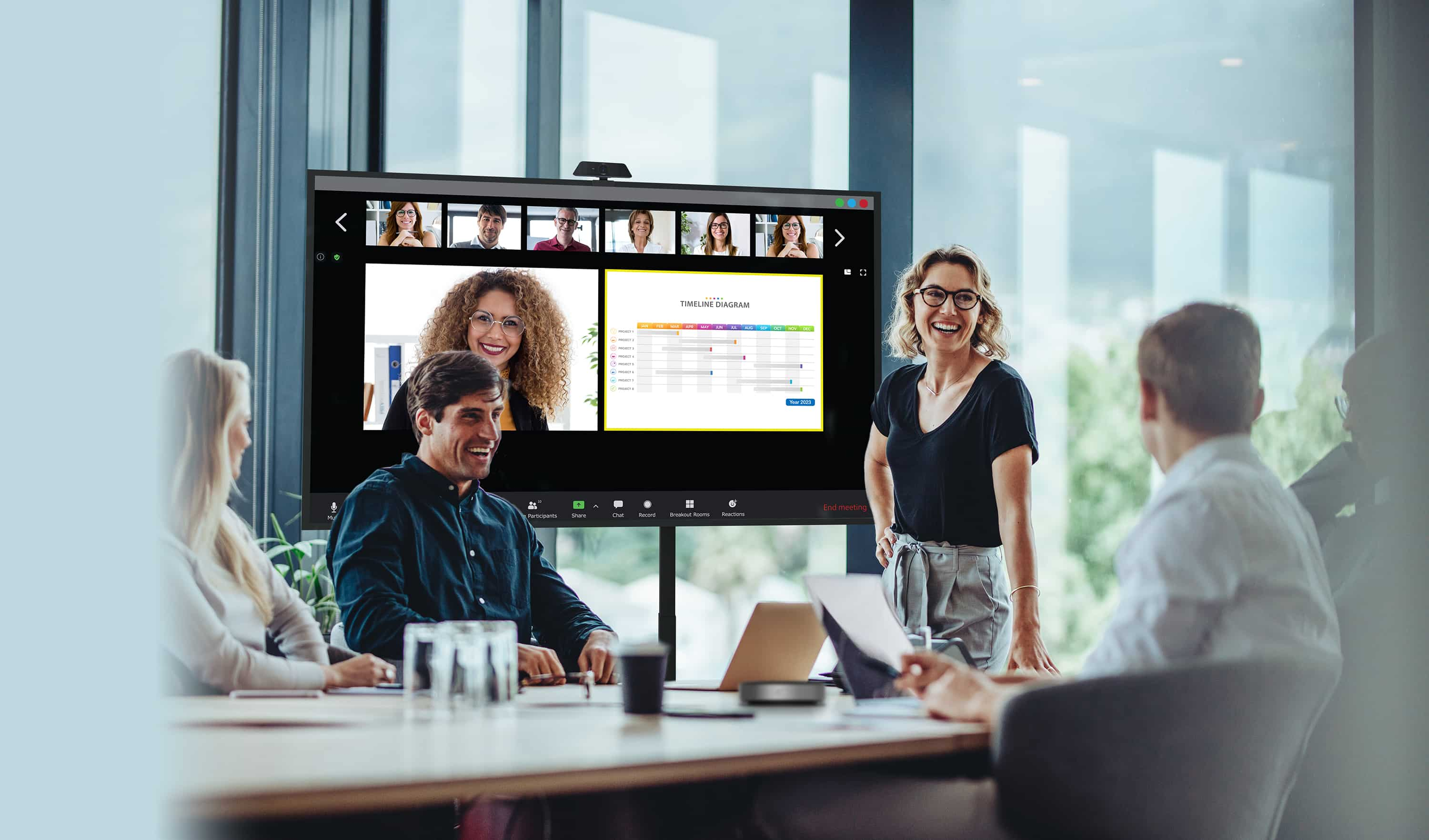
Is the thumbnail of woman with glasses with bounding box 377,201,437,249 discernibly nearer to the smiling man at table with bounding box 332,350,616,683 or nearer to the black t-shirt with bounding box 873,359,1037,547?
the smiling man at table with bounding box 332,350,616,683

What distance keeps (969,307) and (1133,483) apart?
75cm

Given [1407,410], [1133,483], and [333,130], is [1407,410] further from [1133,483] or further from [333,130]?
[333,130]

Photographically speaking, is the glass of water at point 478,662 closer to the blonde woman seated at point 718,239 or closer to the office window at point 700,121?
the blonde woman seated at point 718,239

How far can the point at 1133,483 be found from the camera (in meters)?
2.07

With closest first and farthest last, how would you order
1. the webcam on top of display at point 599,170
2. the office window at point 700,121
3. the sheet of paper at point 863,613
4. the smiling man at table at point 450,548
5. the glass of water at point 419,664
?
the glass of water at point 419,664 → the sheet of paper at point 863,613 → the smiling man at table at point 450,548 → the webcam on top of display at point 599,170 → the office window at point 700,121

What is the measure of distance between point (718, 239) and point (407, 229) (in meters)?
0.77

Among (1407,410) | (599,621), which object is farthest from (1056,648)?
(599,621)

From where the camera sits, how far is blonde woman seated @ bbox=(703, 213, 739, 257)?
9.07 feet

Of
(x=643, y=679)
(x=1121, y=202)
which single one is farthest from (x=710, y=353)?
(x=643, y=679)

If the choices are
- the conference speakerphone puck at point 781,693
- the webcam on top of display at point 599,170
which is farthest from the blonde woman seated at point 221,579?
the webcam on top of display at point 599,170

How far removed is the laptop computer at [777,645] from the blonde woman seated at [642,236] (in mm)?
1238

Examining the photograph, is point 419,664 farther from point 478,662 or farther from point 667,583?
point 667,583

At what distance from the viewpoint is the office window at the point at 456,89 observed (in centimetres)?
351

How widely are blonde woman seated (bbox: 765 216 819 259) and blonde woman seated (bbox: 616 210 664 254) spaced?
29 cm
